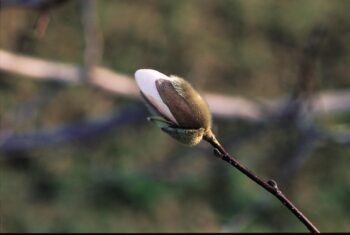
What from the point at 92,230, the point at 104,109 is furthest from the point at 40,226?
the point at 104,109

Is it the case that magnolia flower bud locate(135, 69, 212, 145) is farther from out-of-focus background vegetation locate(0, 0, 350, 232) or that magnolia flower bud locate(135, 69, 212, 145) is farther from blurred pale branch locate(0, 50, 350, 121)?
out-of-focus background vegetation locate(0, 0, 350, 232)

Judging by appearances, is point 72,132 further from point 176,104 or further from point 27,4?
point 176,104

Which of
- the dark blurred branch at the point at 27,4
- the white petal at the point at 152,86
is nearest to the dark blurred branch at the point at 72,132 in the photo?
the dark blurred branch at the point at 27,4

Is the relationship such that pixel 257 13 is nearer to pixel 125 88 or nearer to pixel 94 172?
pixel 94 172

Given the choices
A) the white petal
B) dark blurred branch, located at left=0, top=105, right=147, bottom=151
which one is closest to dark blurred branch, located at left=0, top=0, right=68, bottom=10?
the white petal

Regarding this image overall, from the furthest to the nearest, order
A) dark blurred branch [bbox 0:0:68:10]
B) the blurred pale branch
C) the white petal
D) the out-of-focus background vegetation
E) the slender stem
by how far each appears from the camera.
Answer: the out-of-focus background vegetation, the blurred pale branch, dark blurred branch [bbox 0:0:68:10], the white petal, the slender stem

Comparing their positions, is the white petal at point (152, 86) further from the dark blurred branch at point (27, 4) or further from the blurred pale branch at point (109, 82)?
the blurred pale branch at point (109, 82)
